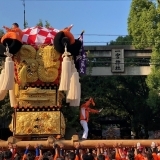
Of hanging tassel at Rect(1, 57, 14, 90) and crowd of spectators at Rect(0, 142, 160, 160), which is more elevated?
hanging tassel at Rect(1, 57, 14, 90)

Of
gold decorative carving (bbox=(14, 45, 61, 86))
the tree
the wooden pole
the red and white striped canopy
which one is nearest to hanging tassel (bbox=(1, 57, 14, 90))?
gold decorative carving (bbox=(14, 45, 61, 86))

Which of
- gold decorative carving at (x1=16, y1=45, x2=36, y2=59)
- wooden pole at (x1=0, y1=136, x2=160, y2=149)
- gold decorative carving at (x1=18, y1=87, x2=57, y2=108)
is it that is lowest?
wooden pole at (x1=0, y1=136, x2=160, y2=149)

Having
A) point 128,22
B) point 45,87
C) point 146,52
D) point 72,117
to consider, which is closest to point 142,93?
point 146,52

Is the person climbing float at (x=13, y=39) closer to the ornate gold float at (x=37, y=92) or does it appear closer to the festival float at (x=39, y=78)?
the festival float at (x=39, y=78)

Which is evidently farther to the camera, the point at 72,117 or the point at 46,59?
the point at 72,117

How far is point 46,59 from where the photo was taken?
30.7ft

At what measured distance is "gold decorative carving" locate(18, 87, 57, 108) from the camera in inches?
369

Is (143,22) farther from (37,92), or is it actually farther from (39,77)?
(37,92)

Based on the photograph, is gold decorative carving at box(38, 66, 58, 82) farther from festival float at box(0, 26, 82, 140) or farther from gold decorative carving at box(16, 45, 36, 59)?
gold decorative carving at box(16, 45, 36, 59)

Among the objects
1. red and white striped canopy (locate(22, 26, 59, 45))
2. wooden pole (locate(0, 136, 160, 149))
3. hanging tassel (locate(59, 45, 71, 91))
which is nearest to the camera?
wooden pole (locate(0, 136, 160, 149))

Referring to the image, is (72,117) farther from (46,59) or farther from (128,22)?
(46,59)

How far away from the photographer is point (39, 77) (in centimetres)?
941

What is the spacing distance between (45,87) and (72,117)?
6261 mm

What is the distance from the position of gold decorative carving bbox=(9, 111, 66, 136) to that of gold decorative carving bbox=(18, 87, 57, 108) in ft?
0.77
